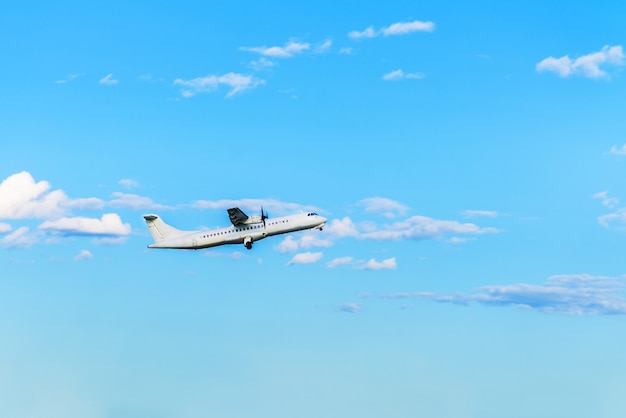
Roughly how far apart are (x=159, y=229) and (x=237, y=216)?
85.1 feet

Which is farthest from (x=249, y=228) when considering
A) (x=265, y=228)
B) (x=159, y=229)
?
(x=159, y=229)

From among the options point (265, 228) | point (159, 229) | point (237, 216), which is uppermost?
point (159, 229)

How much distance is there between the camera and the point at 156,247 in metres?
169

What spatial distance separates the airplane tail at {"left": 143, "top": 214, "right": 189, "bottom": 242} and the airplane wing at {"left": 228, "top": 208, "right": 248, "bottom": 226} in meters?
17.8

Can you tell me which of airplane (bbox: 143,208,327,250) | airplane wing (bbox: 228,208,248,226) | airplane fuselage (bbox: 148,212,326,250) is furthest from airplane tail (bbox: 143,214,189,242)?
airplane wing (bbox: 228,208,248,226)

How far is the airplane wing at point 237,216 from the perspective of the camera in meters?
157

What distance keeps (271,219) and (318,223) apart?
1027cm

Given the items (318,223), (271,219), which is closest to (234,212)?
(271,219)

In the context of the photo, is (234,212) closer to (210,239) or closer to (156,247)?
(210,239)

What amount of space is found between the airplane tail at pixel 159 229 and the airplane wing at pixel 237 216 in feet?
58.4

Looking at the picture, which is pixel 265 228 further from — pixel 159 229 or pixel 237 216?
pixel 159 229

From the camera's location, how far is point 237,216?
158375 millimetres

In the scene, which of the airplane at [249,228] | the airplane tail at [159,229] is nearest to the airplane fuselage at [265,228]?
the airplane at [249,228]

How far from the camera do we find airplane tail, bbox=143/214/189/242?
172 metres
